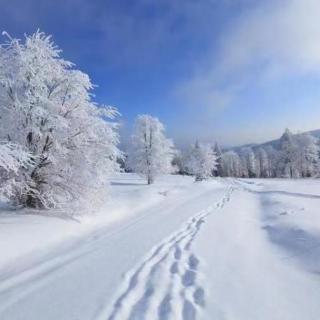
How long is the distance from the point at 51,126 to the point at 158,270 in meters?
8.43

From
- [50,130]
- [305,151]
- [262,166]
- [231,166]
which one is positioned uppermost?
[231,166]

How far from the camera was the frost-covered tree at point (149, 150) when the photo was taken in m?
45.2

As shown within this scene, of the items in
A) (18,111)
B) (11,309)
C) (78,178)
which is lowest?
(11,309)

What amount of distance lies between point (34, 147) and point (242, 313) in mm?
11139

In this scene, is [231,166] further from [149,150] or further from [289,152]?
[149,150]

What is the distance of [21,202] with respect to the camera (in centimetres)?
1418

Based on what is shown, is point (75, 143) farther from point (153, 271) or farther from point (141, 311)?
point (141, 311)

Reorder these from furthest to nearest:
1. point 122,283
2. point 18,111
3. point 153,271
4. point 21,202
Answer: point 21,202 → point 18,111 → point 153,271 → point 122,283

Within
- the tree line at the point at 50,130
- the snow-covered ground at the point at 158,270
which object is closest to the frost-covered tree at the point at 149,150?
the tree line at the point at 50,130

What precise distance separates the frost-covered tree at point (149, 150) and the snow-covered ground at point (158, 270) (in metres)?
32.1

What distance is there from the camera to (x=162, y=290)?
5.78 metres

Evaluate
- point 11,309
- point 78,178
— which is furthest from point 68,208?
point 11,309

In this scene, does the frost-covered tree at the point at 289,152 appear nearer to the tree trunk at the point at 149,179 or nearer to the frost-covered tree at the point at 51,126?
the tree trunk at the point at 149,179

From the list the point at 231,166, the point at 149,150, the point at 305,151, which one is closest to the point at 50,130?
the point at 149,150
